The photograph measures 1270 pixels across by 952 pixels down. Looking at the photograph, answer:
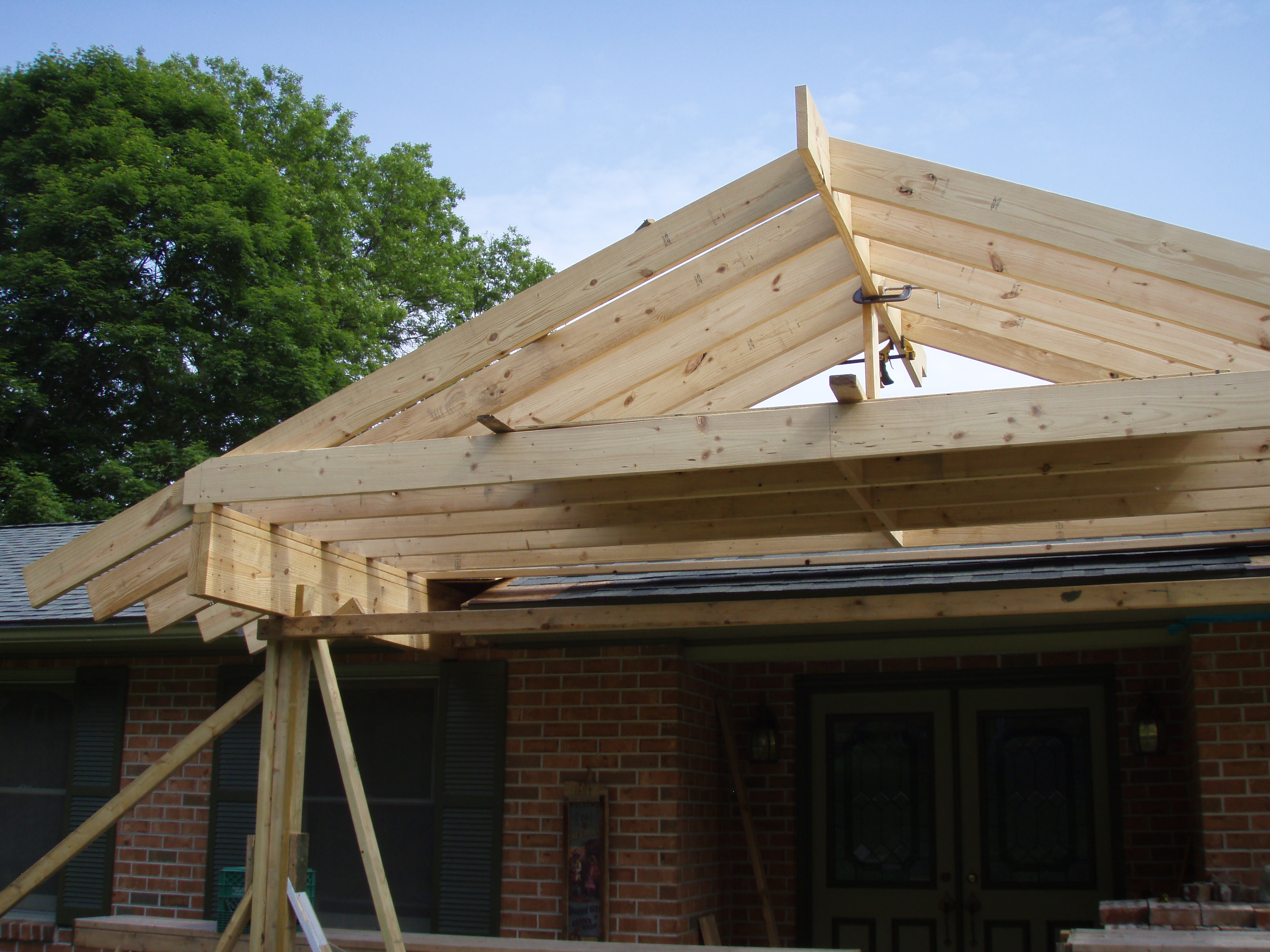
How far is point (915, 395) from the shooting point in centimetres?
366

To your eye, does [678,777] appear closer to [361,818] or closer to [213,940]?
[361,818]

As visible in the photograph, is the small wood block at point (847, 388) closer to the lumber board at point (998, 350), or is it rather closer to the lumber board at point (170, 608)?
the lumber board at point (998, 350)

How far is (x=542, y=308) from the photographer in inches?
165

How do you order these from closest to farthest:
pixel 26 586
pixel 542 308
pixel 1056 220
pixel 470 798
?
pixel 1056 220 < pixel 542 308 < pixel 26 586 < pixel 470 798

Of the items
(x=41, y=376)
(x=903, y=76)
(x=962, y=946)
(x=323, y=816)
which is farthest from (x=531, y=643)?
(x=41, y=376)

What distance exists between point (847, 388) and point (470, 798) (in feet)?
14.0

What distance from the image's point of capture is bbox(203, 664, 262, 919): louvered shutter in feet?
23.5

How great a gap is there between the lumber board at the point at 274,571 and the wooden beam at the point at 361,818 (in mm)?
440

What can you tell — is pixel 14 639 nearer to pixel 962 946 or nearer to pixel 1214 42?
pixel 962 946

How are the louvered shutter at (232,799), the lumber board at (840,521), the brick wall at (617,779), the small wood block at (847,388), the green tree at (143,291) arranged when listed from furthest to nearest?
the green tree at (143,291) < the louvered shutter at (232,799) < the brick wall at (617,779) < the lumber board at (840,521) < the small wood block at (847,388)

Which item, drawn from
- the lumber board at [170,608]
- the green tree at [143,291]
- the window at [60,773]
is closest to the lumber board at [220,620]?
the lumber board at [170,608]

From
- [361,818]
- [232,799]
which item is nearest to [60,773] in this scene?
[232,799]

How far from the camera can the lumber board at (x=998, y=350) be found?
585 centimetres

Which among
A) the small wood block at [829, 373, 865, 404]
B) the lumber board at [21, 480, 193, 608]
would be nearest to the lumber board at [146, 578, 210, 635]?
the lumber board at [21, 480, 193, 608]
